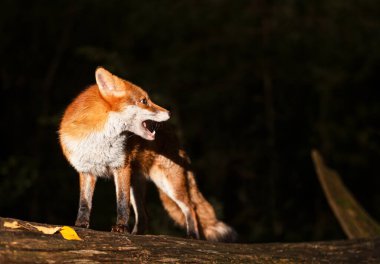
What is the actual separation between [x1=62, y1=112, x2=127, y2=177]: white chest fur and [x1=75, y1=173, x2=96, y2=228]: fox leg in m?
0.11

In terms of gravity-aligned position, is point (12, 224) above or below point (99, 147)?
below

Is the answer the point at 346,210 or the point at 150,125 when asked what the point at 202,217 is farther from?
the point at 346,210

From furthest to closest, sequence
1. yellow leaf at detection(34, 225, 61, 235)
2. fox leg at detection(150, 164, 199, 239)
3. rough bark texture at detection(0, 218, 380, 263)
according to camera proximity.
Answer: fox leg at detection(150, 164, 199, 239) < yellow leaf at detection(34, 225, 61, 235) < rough bark texture at detection(0, 218, 380, 263)

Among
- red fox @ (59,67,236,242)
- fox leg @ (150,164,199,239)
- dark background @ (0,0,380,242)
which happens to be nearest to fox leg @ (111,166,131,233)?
red fox @ (59,67,236,242)

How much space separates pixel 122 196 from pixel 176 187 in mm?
913

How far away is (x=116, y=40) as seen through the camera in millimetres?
10742

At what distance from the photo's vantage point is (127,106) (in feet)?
15.0

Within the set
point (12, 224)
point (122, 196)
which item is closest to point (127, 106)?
point (122, 196)

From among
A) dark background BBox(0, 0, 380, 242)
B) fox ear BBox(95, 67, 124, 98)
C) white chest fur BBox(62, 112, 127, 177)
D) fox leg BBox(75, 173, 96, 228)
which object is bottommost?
fox leg BBox(75, 173, 96, 228)

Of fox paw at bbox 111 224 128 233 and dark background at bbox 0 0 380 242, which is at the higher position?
dark background at bbox 0 0 380 242

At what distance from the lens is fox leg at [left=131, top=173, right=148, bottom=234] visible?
5.59 m

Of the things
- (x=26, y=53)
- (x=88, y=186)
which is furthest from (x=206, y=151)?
(x=88, y=186)

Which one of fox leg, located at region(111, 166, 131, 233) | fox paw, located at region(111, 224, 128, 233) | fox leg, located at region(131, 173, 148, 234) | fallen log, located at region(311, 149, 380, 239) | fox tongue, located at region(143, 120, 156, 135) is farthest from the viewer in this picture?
fallen log, located at region(311, 149, 380, 239)

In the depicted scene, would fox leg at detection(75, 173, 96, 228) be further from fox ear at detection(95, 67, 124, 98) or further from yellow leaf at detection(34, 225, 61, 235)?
yellow leaf at detection(34, 225, 61, 235)
